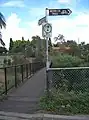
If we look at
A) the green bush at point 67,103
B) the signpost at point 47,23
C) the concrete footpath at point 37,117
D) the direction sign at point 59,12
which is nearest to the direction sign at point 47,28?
the signpost at point 47,23

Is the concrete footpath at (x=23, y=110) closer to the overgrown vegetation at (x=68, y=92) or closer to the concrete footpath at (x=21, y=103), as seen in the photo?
the concrete footpath at (x=21, y=103)

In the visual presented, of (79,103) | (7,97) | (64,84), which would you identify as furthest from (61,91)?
(7,97)

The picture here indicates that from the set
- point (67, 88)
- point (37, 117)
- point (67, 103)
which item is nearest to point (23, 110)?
point (37, 117)

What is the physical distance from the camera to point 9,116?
326 inches

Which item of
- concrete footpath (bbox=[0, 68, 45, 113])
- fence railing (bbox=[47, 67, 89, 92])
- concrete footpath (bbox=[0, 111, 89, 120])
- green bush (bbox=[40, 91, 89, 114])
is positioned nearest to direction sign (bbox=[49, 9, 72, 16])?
fence railing (bbox=[47, 67, 89, 92])

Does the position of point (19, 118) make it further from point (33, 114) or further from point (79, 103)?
point (79, 103)

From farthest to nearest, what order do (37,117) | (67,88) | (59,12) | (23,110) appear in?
(59,12) < (67,88) < (23,110) < (37,117)

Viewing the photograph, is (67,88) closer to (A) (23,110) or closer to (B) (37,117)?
(A) (23,110)

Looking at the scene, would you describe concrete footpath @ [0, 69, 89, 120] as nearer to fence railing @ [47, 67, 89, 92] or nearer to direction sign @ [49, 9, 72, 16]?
fence railing @ [47, 67, 89, 92]

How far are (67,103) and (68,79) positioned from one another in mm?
1123

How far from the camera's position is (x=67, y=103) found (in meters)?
9.23

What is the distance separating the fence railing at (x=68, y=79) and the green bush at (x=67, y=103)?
0.35 meters

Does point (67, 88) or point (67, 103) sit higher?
point (67, 88)

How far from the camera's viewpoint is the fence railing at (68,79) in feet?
32.4
